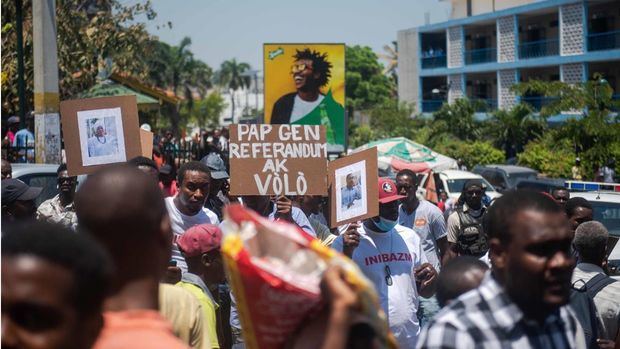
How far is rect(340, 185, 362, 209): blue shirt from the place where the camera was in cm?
671

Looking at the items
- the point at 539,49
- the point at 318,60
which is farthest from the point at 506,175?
the point at 539,49

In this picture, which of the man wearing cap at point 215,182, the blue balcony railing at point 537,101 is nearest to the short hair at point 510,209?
the man wearing cap at point 215,182

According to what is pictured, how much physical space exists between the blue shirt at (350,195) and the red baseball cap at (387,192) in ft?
0.57

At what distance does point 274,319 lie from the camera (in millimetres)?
2576

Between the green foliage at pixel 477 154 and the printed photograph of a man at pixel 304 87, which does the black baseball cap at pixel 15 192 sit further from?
the green foliage at pixel 477 154

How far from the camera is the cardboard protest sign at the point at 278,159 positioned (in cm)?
737

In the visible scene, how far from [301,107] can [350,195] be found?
35.9 ft

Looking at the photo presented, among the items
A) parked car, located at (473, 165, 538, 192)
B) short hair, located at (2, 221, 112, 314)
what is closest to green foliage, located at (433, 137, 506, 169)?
parked car, located at (473, 165, 538, 192)

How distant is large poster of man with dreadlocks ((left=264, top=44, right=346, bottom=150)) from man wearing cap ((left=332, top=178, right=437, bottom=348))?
35.6 ft

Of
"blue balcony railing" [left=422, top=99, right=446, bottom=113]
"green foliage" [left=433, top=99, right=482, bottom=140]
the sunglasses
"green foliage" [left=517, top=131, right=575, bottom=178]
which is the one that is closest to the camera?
the sunglasses

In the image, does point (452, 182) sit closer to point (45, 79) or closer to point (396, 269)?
point (45, 79)

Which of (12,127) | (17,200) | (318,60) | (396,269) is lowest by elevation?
(396,269)

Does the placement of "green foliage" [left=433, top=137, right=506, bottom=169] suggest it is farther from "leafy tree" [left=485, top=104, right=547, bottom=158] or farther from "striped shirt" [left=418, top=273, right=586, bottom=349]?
"striped shirt" [left=418, top=273, right=586, bottom=349]

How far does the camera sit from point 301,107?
695 inches
